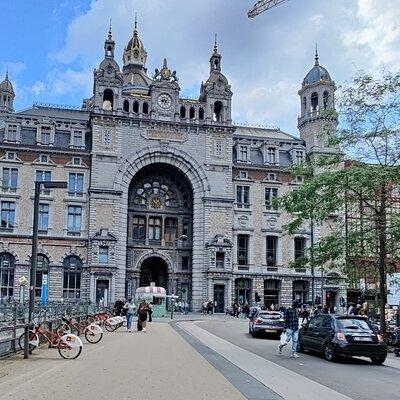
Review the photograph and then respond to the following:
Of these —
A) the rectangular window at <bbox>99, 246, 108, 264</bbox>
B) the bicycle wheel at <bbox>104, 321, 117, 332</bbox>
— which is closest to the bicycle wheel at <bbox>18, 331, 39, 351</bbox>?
the bicycle wheel at <bbox>104, 321, 117, 332</bbox>

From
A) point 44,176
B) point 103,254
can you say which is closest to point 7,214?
point 44,176

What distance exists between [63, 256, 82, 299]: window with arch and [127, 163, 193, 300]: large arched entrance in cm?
552

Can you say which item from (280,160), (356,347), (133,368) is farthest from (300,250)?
(133,368)

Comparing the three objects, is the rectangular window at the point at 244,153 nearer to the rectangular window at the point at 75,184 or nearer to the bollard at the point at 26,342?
the rectangular window at the point at 75,184

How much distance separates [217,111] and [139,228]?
15.1m

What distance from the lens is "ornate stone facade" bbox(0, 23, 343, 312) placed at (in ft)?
184

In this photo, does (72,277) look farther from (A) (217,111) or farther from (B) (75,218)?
(A) (217,111)

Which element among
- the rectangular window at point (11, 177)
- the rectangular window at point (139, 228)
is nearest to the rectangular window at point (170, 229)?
the rectangular window at point (139, 228)

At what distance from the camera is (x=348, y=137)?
23.7 meters

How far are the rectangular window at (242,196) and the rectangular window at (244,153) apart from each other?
3.19 m

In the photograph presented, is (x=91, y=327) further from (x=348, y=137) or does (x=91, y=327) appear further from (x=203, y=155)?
(x=203, y=155)

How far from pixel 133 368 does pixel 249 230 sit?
1872 inches

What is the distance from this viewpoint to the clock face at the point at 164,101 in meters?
60.7

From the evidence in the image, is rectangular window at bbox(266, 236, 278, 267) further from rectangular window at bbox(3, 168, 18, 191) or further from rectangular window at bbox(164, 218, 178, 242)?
rectangular window at bbox(3, 168, 18, 191)
